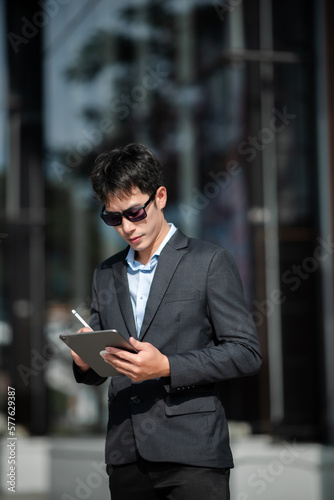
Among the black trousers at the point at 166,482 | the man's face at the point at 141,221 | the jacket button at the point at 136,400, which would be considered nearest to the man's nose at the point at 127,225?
the man's face at the point at 141,221

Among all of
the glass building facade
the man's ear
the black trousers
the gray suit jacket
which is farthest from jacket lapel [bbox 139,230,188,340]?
the glass building facade

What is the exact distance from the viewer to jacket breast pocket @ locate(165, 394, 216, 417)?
2.40m

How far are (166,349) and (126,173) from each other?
0.55 m

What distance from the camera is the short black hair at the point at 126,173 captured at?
2467 mm

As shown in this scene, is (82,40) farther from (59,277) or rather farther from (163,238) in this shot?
(163,238)

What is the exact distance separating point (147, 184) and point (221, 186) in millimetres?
3777

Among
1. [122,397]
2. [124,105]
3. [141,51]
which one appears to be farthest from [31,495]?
[122,397]

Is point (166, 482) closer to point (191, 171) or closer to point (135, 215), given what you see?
point (135, 215)

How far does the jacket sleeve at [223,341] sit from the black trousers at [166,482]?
0.26 metres

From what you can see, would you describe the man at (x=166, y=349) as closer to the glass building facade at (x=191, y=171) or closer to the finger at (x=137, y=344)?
the finger at (x=137, y=344)

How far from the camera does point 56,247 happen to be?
748cm

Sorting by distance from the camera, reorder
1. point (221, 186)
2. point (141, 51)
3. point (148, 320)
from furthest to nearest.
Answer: point (141, 51), point (221, 186), point (148, 320)

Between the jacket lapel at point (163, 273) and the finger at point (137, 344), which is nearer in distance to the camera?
the finger at point (137, 344)

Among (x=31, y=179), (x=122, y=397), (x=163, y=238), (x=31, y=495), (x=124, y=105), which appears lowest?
(x=31, y=495)
